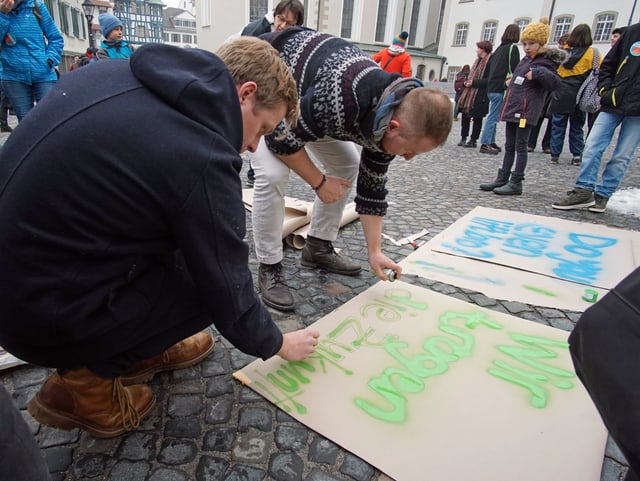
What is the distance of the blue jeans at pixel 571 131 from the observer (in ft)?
18.2

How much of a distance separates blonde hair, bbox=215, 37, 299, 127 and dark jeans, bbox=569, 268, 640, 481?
90 centimetres

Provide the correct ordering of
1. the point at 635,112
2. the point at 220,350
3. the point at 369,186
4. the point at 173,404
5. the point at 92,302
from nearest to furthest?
the point at 92,302, the point at 173,404, the point at 220,350, the point at 369,186, the point at 635,112

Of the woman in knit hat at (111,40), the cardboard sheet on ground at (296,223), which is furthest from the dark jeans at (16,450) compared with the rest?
the woman in knit hat at (111,40)

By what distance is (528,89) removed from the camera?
3973 millimetres

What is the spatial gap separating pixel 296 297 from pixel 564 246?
5.96 feet

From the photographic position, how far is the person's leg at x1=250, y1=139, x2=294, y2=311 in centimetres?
192

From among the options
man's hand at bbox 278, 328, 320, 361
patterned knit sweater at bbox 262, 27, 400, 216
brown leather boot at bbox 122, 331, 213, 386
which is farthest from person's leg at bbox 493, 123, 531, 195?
brown leather boot at bbox 122, 331, 213, 386

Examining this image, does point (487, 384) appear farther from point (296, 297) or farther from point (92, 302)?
point (92, 302)

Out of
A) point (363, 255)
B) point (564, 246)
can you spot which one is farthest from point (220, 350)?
point (564, 246)

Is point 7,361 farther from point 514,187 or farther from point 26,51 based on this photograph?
point 514,187

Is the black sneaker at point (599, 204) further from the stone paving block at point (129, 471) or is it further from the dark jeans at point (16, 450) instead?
the dark jeans at point (16, 450)

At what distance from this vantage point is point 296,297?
207 centimetres

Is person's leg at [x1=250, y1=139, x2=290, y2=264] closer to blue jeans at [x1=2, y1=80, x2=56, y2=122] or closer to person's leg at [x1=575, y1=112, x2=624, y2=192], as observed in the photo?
person's leg at [x1=575, y1=112, x2=624, y2=192]

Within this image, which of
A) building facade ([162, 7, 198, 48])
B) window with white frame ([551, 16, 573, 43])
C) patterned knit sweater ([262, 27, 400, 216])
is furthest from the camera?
building facade ([162, 7, 198, 48])
